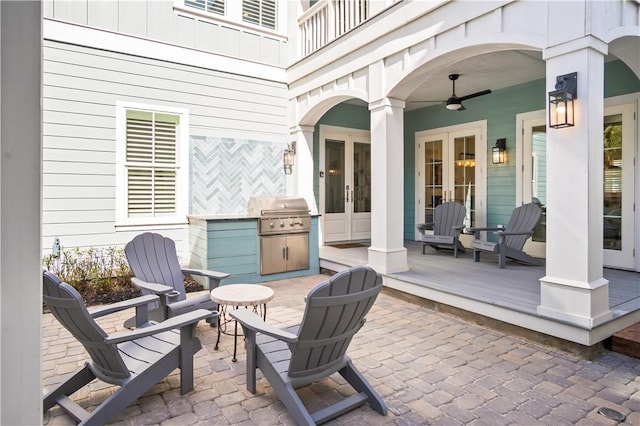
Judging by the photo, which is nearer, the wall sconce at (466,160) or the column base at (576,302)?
the column base at (576,302)

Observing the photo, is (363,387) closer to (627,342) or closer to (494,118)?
→ (627,342)

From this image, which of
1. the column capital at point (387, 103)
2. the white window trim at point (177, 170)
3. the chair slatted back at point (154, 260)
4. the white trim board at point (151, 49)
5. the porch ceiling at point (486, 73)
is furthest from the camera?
the white window trim at point (177, 170)

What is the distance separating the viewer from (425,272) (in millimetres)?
5113

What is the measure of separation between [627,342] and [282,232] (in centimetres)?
423

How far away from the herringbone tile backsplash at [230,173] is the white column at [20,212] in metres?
5.54

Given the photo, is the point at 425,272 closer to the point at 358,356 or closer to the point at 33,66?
the point at 358,356

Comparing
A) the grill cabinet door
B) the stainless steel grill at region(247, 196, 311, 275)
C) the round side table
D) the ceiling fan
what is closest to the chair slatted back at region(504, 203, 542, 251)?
the ceiling fan

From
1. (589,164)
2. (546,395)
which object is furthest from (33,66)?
(589,164)

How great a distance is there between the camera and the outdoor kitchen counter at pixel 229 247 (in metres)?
5.38

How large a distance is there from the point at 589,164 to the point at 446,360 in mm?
1978

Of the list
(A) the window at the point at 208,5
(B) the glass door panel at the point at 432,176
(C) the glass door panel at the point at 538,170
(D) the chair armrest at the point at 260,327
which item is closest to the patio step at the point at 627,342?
(D) the chair armrest at the point at 260,327

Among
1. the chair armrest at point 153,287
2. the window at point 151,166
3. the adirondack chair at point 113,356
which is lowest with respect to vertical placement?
the adirondack chair at point 113,356

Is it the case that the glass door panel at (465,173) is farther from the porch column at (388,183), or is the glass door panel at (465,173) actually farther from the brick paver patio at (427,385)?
the brick paver patio at (427,385)

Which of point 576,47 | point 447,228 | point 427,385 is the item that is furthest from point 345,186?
point 427,385
